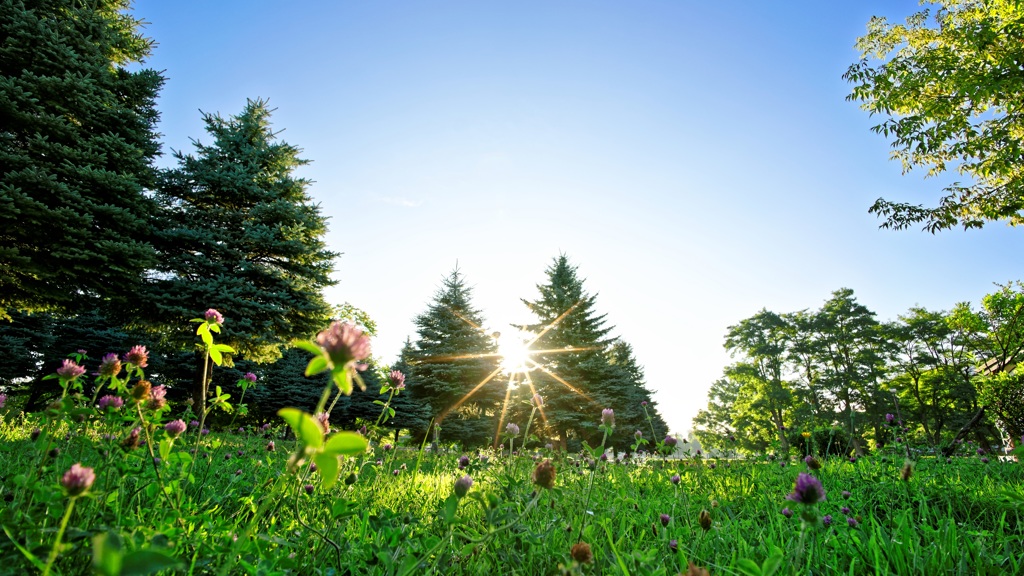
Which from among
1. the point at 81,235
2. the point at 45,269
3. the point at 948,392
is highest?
the point at 948,392

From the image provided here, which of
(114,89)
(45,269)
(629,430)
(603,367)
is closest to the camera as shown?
(45,269)

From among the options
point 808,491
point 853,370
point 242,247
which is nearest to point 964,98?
point 808,491

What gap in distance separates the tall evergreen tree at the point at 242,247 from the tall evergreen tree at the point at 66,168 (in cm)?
88

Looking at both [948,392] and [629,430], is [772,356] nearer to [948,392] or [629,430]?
[948,392]

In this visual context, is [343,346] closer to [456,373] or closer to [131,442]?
[131,442]

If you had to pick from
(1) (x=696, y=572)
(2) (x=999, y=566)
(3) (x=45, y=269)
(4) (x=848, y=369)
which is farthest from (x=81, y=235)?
(4) (x=848, y=369)

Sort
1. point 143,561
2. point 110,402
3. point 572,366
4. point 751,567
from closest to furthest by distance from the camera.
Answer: point 143,561 < point 751,567 < point 110,402 < point 572,366

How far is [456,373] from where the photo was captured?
20.7 metres

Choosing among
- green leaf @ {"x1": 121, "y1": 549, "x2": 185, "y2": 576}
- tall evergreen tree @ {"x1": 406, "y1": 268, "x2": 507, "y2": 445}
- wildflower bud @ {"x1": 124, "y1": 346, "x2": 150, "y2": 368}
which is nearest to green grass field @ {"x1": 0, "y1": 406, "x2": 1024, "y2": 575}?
green leaf @ {"x1": 121, "y1": 549, "x2": 185, "y2": 576}

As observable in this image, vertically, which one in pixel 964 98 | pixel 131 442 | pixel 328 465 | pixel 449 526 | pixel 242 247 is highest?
pixel 964 98

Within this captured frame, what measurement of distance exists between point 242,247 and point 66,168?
3.89 m

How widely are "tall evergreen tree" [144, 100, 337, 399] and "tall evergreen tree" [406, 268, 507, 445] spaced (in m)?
8.58

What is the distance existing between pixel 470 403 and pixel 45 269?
15454mm

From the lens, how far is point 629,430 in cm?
2244
